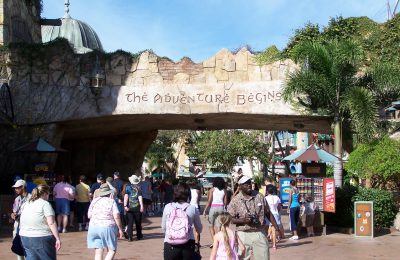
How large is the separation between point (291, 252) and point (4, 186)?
33.7ft

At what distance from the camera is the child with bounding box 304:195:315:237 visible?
15109mm

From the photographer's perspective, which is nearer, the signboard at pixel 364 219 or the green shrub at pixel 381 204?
the signboard at pixel 364 219

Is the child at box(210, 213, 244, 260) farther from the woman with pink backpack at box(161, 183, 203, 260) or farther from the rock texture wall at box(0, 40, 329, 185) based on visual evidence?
the rock texture wall at box(0, 40, 329, 185)

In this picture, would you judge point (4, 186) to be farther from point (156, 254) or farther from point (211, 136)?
point (211, 136)

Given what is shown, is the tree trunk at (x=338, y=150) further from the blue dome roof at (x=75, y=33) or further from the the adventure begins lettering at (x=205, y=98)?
the blue dome roof at (x=75, y=33)

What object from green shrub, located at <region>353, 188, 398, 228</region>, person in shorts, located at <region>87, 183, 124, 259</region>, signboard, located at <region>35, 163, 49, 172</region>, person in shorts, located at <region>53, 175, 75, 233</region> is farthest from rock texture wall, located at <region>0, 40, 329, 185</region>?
person in shorts, located at <region>87, 183, 124, 259</region>

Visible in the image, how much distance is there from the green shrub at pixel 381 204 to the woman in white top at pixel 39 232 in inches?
399

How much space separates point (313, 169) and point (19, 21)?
1190 cm

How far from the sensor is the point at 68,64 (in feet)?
63.6

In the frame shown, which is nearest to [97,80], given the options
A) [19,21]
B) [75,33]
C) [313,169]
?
[19,21]

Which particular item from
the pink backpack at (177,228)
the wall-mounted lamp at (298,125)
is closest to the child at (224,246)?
the pink backpack at (177,228)

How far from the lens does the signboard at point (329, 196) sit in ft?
49.6

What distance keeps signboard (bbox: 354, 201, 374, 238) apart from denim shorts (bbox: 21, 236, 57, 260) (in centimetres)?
961

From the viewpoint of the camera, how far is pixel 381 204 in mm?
15586
